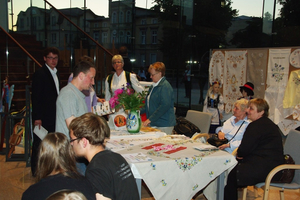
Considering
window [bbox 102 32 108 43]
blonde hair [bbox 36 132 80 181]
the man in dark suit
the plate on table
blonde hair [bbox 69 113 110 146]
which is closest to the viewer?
blonde hair [bbox 36 132 80 181]

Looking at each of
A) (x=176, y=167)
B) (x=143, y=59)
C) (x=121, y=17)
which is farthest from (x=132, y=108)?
(x=121, y=17)

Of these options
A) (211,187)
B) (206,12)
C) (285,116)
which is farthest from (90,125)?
(206,12)

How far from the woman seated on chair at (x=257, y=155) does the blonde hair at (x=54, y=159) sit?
1.89 meters

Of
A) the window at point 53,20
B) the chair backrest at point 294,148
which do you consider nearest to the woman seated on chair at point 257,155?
the chair backrest at point 294,148

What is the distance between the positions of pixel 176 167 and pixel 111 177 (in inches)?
35.3

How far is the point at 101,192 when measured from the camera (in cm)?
164

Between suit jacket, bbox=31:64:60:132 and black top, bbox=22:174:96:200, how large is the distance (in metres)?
2.24

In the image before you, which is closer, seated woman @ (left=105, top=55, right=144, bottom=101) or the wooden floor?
the wooden floor

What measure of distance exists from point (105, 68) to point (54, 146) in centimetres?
519

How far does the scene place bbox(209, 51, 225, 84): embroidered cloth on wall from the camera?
6.38 m

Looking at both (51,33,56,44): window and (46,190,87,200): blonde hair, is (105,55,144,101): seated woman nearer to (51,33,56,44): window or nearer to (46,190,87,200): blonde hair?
(46,190,87,200): blonde hair

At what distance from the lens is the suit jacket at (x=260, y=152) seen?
2.90 m

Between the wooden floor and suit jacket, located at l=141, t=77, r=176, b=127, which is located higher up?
suit jacket, located at l=141, t=77, r=176, b=127

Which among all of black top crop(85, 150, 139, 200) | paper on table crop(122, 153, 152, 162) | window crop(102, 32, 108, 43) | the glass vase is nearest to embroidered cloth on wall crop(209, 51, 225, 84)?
the glass vase
